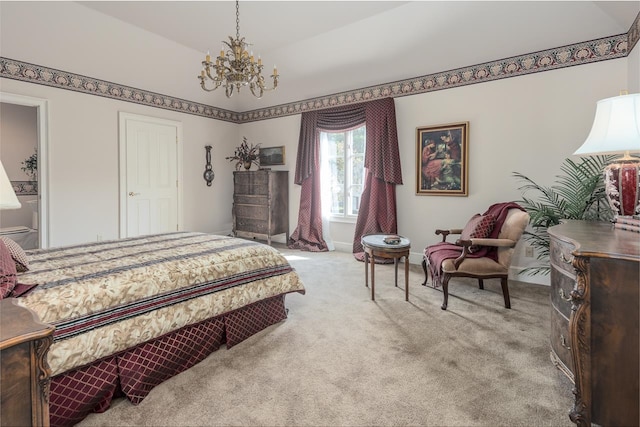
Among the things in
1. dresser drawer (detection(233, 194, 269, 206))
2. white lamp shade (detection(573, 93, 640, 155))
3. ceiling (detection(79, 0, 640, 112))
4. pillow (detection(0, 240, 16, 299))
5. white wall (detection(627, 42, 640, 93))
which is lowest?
pillow (detection(0, 240, 16, 299))

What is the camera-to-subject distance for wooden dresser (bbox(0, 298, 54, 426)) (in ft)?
2.54

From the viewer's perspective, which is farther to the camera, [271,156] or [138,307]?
[271,156]

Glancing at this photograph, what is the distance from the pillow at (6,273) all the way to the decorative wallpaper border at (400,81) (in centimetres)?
355

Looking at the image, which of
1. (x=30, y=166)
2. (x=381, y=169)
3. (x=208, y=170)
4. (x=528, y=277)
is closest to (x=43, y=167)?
(x=30, y=166)

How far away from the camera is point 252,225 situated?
19.8ft

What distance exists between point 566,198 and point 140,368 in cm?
417

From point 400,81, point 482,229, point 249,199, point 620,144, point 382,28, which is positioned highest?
point 382,28

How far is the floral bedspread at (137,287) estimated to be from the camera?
61.4 inches

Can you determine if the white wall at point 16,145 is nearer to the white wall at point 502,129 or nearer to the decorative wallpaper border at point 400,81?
the decorative wallpaper border at point 400,81

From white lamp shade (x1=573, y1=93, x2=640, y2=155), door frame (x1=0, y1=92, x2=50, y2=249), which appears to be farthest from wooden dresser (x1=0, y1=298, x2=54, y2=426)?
door frame (x1=0, y1=92, x2=50, y2=249)

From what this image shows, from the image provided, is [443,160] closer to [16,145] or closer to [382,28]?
[382,28]

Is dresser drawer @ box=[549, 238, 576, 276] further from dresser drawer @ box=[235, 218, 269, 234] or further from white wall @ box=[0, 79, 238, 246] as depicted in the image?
A: white wall @ box=[0, 79, 238, 246]

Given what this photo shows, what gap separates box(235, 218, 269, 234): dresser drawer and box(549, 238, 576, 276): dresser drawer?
14.8ft

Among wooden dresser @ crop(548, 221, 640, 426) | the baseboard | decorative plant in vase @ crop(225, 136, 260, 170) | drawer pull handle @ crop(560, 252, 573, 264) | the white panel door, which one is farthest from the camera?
decorative plant in vase @ crop(225, 136, 260, 170)
